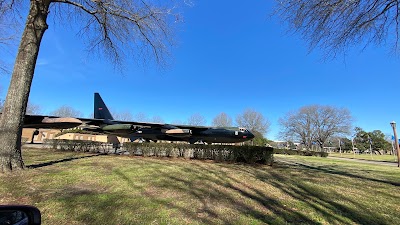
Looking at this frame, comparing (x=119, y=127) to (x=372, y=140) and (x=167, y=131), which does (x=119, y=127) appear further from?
(x=372, y=140)

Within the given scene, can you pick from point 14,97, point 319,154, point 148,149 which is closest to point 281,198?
point 14,97

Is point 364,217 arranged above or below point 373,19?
below

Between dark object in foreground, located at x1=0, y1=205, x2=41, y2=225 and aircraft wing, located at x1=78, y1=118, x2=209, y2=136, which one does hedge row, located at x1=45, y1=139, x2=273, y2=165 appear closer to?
aircraft wing, located at x1=78, y1=118, x2=209, y2=136

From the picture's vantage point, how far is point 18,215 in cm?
163

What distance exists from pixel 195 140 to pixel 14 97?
1651cm

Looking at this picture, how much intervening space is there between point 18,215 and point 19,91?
321 inches

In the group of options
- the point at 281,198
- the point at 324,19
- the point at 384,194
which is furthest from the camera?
the point at 324,19

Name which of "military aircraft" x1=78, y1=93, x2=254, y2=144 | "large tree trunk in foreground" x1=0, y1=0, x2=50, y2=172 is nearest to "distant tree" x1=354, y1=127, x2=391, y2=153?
"military aircraft" x1=78, y1=93, x2=254, y2=144

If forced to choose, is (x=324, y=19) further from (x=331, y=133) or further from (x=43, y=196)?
(x=331, y=133)

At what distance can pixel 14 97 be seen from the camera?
25.5ft

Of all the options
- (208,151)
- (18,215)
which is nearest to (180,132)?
(208,151)

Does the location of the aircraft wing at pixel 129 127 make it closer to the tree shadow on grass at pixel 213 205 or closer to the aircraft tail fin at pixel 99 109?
the aircraft tail fin at pixel 99 109

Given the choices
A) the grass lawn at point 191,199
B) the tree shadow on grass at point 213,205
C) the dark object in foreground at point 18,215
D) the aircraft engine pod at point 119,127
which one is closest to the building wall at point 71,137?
the aircraft engine pod at point 119,127

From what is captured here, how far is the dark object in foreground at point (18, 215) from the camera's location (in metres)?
1.52
